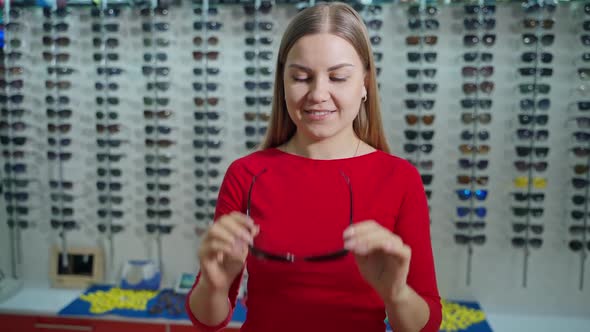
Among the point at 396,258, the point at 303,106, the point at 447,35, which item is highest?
the point at 447,35

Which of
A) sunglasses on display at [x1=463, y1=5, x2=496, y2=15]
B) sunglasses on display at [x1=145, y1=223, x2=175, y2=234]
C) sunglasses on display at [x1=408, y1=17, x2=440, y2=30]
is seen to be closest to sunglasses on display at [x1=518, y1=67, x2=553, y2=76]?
sunglasses on display at [x1=463, y1=5, x2=496, y2=15]

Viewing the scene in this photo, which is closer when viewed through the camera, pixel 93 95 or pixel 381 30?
pixel 381 30

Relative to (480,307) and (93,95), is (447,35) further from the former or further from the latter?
(93,95)

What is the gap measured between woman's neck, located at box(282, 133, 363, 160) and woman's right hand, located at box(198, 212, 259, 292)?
30cm

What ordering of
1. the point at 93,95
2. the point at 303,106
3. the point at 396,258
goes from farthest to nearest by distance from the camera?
the point at 93,95 → the point at 303,106 → the point at 396,258

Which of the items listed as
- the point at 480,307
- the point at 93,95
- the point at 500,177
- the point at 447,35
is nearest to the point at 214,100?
the point at 93,95

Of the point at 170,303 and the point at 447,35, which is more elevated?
the point at 447,35

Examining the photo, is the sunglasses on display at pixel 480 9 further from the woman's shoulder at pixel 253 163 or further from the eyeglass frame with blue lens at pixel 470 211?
the woman's shoulder at pixel 253 163

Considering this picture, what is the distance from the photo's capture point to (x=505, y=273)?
3.15 metres

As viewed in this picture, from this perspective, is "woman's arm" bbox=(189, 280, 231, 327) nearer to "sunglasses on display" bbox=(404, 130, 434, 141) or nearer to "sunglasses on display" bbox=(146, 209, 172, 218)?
"sunglasses on display" bbox=(404, 130, 434, 141)

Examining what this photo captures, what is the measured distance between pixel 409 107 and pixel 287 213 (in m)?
2.25

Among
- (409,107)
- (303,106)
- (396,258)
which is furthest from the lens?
(409,107)

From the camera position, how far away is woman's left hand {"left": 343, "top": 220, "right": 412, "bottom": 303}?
2.57 feet

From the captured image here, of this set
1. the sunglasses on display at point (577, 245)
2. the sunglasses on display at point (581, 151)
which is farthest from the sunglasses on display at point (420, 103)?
the sunglasses on display at point (577, 245)
